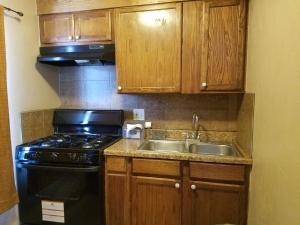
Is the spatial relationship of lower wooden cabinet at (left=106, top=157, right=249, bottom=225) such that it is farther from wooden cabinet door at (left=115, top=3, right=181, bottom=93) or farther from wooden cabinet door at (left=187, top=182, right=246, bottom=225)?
wooden cabinet door at (left=115, top=3, right=181, bottom=93)

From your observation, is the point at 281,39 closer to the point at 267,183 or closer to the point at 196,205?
the point at 267,183

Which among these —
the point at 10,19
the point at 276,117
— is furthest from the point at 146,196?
the point at 10,19

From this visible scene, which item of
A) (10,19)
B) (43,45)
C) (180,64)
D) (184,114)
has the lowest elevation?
(184,114)

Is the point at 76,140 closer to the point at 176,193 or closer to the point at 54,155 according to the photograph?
the point at 54,155

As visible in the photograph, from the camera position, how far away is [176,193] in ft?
5.61

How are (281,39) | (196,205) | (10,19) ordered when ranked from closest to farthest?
(281,39) < (196,205) < (10,19)

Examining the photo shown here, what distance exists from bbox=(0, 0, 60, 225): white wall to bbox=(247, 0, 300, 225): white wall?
1875 mm

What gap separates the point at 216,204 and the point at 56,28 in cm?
205

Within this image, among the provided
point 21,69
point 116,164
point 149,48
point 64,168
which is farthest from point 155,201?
point 21,69

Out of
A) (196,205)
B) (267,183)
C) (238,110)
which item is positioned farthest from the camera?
(238,110)

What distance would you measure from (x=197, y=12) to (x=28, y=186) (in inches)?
79.2

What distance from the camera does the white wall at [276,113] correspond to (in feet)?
2.83

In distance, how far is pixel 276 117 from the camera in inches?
41.3

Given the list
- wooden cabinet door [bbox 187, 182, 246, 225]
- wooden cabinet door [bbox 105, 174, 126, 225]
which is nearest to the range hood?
wooden cabinet door [bbox 105, 174, 126, 225]
